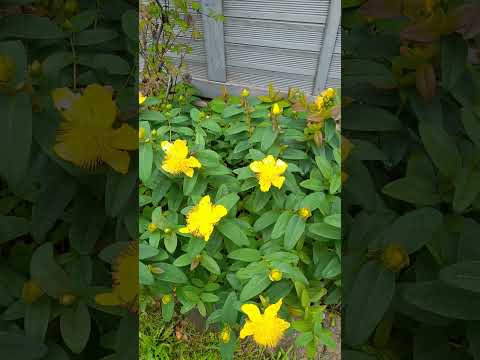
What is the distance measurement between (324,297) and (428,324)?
1.75 ft

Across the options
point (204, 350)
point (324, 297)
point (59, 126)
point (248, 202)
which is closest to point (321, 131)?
point (248, 202)

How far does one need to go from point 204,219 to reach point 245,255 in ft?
0.39

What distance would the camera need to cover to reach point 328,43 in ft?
1.77

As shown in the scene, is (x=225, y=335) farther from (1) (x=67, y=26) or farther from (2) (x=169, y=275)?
(1) (x=67, y=26)

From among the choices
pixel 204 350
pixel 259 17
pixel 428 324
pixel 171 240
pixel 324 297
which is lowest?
pixel 204 350

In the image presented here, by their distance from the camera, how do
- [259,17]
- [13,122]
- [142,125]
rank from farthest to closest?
[142,125] → [259,17] → [13,122]

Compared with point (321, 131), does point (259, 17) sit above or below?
above

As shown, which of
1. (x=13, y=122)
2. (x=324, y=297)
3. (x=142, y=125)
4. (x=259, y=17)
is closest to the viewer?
(x=13, y=122)

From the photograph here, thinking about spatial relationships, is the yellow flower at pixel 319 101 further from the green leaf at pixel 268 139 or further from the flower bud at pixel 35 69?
the flower bud at pixel 35 69

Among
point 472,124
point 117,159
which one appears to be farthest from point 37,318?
point 472,124

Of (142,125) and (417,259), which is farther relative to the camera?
(142,125)

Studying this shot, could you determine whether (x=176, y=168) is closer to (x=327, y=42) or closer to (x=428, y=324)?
(x=327, y=42)

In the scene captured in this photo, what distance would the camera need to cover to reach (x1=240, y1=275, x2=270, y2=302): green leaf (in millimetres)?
691

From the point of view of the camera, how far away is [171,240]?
745 mm
